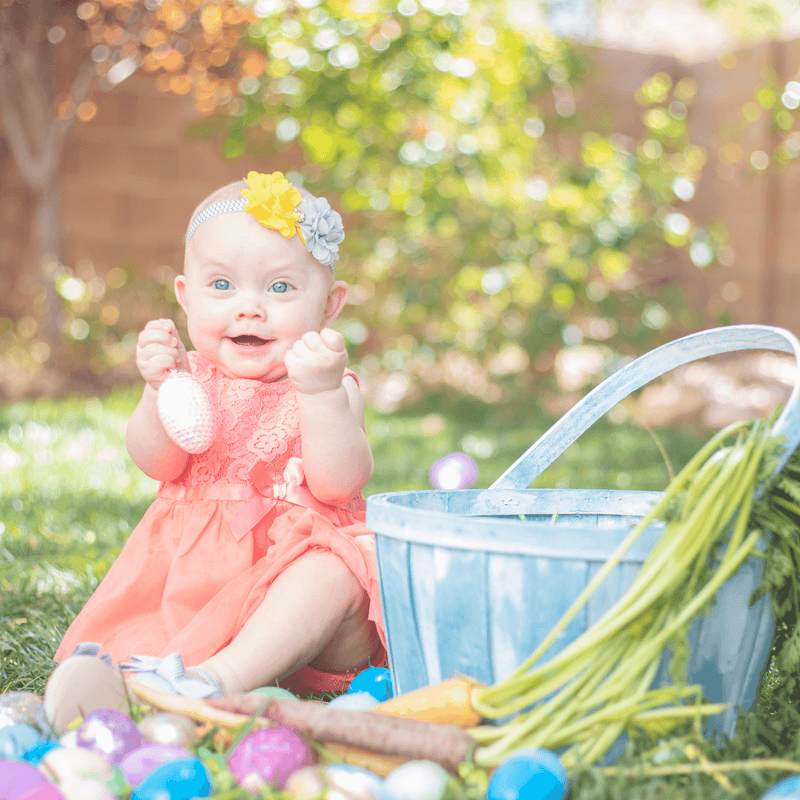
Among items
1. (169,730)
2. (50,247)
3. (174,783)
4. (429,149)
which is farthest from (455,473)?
(50,247)

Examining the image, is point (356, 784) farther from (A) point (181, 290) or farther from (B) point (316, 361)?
(A) point (181, 290)

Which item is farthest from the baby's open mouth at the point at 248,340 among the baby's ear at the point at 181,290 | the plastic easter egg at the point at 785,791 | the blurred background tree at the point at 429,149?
the blurred background tree at the point at 429,149

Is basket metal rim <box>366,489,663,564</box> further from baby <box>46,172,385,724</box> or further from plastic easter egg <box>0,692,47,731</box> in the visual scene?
plastic easter egg <box>0,692,47,731</box>

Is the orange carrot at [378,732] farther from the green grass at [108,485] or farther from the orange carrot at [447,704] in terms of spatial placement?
the green grass at [108,485]

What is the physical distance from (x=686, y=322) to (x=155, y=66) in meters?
3.08

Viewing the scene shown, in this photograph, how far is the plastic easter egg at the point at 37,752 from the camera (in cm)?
108

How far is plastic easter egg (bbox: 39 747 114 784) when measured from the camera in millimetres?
971

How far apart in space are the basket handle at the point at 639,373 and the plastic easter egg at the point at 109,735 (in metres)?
0.63

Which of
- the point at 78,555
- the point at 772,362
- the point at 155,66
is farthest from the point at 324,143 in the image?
the point at 772,362

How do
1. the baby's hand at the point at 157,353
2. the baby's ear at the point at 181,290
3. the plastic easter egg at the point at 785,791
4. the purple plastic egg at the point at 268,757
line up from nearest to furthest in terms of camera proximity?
1. the plastic easter egg at the point at 785,791
2. the purple plastic egg at the point at 268,757
3. the baby's hand at the point at 157,353
4. the baby's ear at the point at 181,290

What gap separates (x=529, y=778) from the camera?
902mm

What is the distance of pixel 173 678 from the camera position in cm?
122

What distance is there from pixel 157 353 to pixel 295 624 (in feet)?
1.61

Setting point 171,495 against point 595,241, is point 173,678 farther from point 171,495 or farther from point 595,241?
point 595,241
